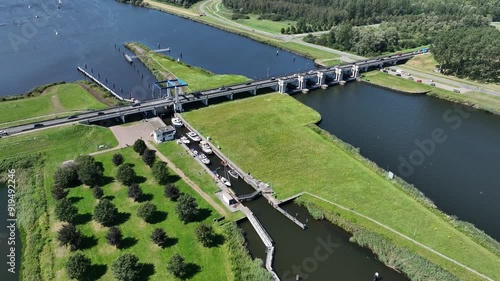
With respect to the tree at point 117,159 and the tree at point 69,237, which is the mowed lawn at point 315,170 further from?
the tree at point 69,237

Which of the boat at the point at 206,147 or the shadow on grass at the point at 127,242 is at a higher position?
the boat at the point at 206,147

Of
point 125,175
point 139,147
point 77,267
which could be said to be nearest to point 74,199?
→ point 125,175

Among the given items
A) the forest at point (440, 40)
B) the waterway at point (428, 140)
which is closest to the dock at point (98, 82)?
the waterway at point (428, 140)

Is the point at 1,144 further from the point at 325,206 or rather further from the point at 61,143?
the point at 325,206

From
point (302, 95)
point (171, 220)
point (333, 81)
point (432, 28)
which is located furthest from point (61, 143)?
point (432, 28)

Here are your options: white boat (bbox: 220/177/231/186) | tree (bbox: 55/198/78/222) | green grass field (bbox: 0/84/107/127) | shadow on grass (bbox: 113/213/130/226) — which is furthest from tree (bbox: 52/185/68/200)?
green grass field (bbox: 0/84/107/127)
